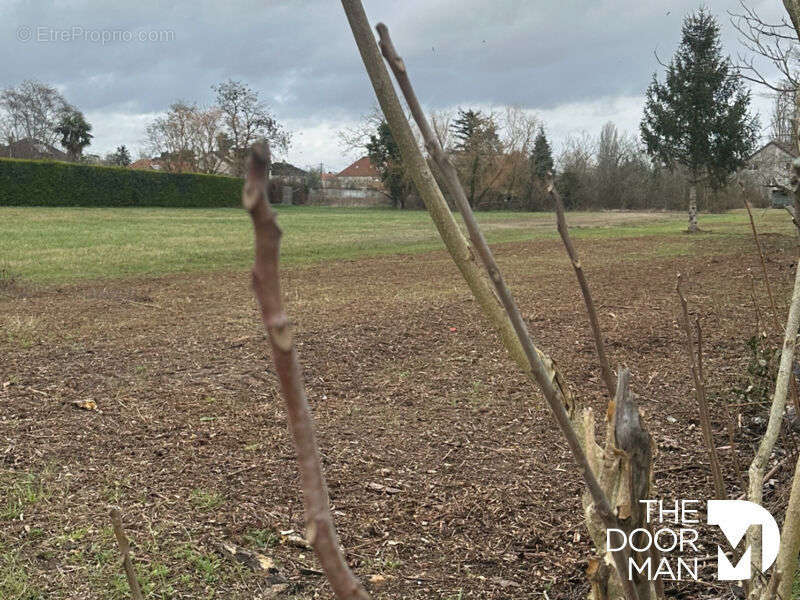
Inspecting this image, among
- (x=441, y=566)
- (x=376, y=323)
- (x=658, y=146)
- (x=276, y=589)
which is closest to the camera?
(x=276, y=589)

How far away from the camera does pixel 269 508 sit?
275 cm

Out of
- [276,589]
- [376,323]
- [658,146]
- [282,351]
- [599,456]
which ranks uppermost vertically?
[658,146]

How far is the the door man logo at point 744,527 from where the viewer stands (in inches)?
59.4

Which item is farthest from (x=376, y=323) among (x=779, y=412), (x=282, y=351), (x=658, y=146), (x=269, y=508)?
(x=658, y=146)

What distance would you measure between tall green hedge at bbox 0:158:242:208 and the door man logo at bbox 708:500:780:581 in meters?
30.9

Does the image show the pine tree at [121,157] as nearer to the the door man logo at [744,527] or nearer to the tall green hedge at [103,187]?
the tall green hedge at [103,187]

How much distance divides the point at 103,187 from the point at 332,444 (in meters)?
30.9

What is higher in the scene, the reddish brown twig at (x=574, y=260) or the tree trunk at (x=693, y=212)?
the tree trunk at (x=693, y=212)

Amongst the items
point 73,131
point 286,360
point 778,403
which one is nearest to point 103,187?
point 73,131

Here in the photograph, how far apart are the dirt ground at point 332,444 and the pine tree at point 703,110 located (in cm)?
1343

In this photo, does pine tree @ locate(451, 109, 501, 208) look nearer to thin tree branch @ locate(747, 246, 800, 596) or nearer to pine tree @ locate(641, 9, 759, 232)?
pine tree @ locate(641, 9, 759, 232)

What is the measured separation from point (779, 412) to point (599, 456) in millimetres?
465

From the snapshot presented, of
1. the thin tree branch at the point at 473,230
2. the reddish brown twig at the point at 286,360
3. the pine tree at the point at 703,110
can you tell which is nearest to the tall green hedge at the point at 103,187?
the pine tree at the point at 703,110

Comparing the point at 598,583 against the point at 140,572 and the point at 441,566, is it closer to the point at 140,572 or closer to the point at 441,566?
the point at 441,566
